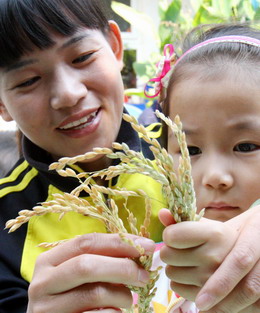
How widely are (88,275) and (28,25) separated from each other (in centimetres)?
63

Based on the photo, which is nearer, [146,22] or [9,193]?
[9,193]

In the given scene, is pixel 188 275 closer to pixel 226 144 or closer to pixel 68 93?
pixel 226 144

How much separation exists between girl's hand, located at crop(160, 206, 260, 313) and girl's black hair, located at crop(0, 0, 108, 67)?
62cm

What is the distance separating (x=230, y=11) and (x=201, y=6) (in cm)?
19

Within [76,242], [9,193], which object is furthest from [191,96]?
[9,193]

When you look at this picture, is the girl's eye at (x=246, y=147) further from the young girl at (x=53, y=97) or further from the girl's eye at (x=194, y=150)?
the young girl at (x=53, y=97)

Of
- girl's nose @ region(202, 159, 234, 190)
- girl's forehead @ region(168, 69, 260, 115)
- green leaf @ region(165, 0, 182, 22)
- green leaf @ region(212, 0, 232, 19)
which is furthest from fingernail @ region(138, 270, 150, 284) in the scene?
green leaf @ region(165, 0, 182, 22)

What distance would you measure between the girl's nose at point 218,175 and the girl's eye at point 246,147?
5 centimetres

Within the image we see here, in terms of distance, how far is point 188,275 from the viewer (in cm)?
54

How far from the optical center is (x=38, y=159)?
117 centimetres

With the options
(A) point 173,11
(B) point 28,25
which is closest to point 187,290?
(B) point 28,25

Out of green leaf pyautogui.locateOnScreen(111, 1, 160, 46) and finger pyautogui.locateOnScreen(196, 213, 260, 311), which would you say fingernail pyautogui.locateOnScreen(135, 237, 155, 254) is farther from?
green leaf pyautogui.locateOnScreen(111, 1, 160, 46)

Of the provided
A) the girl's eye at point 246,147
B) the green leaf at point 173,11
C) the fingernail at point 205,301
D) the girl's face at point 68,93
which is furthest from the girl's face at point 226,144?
the green leaf at point 173,11

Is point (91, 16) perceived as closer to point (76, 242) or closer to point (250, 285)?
point (76, 242)
